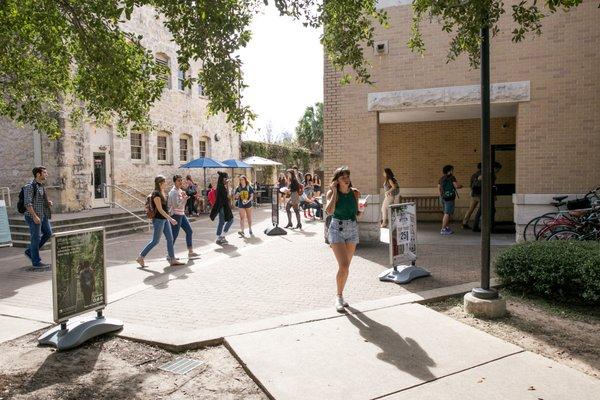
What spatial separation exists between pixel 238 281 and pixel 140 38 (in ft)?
13.2

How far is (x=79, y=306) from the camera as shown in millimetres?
5023

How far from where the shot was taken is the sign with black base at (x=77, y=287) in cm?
478

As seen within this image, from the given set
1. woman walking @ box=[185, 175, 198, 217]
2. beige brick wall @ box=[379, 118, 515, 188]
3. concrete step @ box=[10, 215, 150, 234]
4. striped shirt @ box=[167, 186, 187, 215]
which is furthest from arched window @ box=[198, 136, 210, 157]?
striped shirt @ box=[167, 186, 187, 215]

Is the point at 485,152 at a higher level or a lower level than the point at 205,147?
lower

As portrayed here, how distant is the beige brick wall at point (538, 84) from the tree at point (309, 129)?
39748 mm

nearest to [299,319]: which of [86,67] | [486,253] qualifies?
[486,253]

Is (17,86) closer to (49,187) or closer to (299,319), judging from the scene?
(299,319)

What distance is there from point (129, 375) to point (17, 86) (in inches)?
227

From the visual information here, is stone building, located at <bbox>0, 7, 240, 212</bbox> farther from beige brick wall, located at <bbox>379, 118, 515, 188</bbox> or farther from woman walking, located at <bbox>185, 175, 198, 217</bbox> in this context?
beige brick wall, located at <bbox>379, 118, 515, 188</bbox>

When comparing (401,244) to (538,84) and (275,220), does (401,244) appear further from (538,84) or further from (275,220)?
(275,220)

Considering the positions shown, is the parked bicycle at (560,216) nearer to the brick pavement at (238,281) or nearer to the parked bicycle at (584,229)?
the parked bicycle at (584,229)

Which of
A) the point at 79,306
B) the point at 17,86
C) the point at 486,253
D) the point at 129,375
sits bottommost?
the point at 129,375

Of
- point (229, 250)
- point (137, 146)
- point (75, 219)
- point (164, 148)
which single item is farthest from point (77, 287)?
point (164, 148)

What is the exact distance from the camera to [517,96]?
9.93 meters
